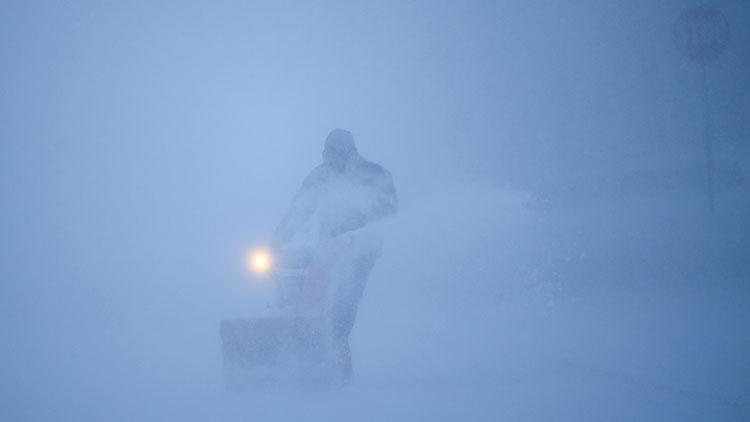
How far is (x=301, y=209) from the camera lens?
4.95 metres

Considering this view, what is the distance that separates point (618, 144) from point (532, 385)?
41.3ft

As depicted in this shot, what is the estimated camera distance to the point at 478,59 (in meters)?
36.8

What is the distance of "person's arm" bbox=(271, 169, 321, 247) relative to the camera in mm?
4879

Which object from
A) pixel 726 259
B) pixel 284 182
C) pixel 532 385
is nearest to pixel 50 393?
pixel 532 385

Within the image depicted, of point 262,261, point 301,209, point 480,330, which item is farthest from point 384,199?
point 480,330

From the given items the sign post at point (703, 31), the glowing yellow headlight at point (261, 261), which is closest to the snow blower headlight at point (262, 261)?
the glowing yellow headlight at point (261, 261)

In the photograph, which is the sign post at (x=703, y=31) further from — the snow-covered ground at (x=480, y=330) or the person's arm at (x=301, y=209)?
the person's arm at (x=301, y=209)

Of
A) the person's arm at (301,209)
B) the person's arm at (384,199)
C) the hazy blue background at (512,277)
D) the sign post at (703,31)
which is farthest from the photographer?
the sign post at (703,31)

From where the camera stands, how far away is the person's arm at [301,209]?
488 centimetres

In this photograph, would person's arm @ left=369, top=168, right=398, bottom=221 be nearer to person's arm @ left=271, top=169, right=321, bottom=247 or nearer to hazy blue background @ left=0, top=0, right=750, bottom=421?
person's arm @ left=271, top=169, right=321, bottom=247

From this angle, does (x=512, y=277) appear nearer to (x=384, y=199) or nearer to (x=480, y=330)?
(x=480, y=330)

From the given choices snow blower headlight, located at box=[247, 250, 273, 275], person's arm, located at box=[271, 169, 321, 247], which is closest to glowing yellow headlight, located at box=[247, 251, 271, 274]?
snow blower headlight, located at box=[247, 250, 273, 275]

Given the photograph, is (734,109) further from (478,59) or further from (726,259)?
(478,59)

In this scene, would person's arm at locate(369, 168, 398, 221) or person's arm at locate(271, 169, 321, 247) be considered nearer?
person's arm at locate(369, 168, 398, 221)
